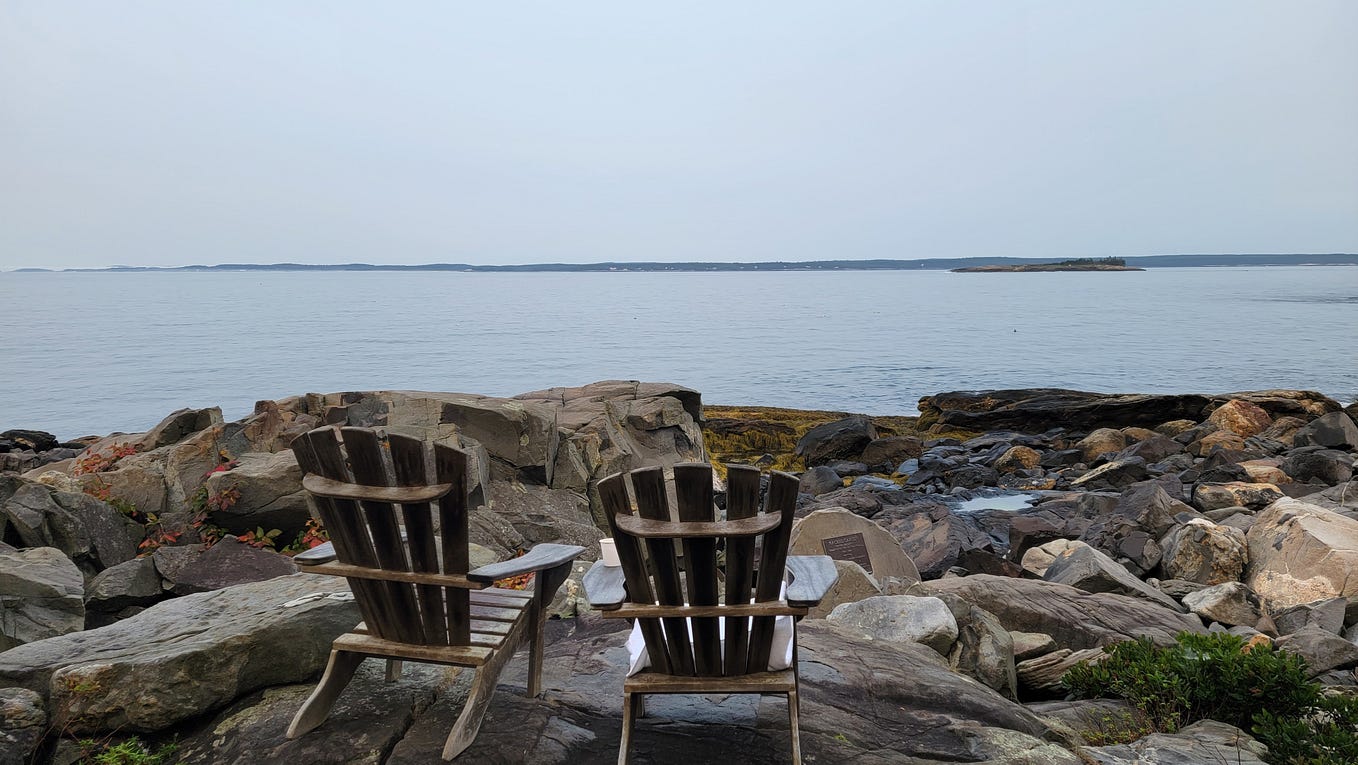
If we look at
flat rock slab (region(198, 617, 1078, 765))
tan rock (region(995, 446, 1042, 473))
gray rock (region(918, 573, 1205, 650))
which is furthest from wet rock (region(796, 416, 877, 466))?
flat rock slab (region(198, 617, 1078, 765))

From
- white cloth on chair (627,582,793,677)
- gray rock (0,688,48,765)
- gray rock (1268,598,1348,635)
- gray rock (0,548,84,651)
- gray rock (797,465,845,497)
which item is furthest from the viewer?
gray rock (797,465,845,497)

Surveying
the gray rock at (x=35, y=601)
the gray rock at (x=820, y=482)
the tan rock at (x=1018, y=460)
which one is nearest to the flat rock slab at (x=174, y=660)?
the gray rock at (x=35, y=601)

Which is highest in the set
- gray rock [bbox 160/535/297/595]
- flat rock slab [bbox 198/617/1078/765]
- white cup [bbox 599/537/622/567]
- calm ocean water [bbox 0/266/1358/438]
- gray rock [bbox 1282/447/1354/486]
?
white cup [bbox 599/537/622/567]

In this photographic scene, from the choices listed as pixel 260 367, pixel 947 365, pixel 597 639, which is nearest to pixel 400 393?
pixel 597 639

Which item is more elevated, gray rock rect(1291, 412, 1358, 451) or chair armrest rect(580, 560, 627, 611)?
chair armrest rect(580, 560, 627, 611)

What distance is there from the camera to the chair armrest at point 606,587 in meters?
3.28

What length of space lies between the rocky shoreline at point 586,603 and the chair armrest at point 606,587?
662 mm

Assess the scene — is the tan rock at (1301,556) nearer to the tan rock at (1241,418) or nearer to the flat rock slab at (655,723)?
the flat rock slab at (655,723)

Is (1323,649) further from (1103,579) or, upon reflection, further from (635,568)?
(635,568)

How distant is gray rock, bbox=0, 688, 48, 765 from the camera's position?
3623 millimetres

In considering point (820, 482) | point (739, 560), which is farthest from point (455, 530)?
point (820, 482)

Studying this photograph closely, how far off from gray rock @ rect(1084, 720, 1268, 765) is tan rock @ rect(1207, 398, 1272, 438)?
1680cm

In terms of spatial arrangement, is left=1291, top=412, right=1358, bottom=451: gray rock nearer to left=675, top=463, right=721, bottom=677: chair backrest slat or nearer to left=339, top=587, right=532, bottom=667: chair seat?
left=675, top=463, right=721, bottom=677: chair backrest slat

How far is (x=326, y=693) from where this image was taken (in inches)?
145
